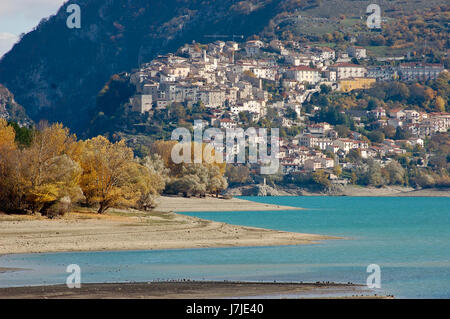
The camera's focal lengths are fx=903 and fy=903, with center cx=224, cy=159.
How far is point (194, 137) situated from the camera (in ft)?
611

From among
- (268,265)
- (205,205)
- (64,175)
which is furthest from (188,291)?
(205,205)

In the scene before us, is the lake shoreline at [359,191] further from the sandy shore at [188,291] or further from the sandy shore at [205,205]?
the sandy shore at [188,291]

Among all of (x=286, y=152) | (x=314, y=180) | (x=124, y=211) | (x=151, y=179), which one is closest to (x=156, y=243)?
(x=124, y=211)

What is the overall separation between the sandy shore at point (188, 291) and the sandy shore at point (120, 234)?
11366 mm

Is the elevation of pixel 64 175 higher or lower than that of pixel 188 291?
higher

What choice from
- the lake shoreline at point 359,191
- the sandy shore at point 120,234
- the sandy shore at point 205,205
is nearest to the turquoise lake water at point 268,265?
the sandy shore at point 120,234

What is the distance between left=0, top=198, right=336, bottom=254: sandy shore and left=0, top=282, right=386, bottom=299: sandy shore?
37.3 ft

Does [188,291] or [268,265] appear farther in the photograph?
[268,265]

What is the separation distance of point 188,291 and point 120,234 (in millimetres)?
19348

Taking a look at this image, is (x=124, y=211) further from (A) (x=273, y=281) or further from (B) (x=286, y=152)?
(B) (x=286, y=152)

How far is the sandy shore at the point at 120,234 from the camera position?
42062 mm

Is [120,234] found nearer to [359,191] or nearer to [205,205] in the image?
[205,205]

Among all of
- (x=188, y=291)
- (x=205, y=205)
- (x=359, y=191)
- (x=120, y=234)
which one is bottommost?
(x=359, y=191)

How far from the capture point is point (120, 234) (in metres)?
47.2
